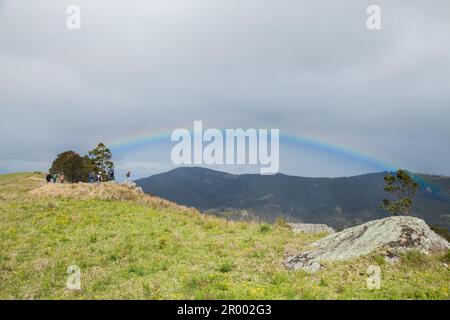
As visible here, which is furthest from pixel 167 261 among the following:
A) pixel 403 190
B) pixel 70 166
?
pixel 70 166

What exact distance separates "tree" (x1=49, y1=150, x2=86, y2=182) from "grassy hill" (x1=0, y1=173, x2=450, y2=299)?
4131 inches

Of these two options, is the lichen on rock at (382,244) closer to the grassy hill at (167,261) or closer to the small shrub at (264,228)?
the grassy hill at (167,261)

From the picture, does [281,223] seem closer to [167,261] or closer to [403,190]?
[167,261]

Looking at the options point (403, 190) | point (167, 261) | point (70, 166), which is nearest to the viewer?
point (167, 261)

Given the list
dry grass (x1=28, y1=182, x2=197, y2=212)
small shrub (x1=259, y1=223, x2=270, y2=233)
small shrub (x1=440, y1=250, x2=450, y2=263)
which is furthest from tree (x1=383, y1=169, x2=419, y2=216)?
small shrub (x1=440, y1=250, x2=450, y2=263)

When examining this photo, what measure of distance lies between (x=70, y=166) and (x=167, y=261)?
128470 mm

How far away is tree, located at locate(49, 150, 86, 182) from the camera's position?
138 m

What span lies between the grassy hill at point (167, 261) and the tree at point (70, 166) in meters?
105

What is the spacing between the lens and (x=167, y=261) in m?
20.7

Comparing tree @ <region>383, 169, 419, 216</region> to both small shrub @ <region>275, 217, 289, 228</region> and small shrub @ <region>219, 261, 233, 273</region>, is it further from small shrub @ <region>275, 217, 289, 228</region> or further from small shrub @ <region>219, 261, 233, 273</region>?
small shrub @ <region>219, 261, 233, 273</region>

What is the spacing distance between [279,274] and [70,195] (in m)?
35.3

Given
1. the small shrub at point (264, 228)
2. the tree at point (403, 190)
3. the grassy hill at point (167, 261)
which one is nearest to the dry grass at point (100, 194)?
the grassy hill at point (167, 261)

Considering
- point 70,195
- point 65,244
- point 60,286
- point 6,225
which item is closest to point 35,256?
point 65,244
